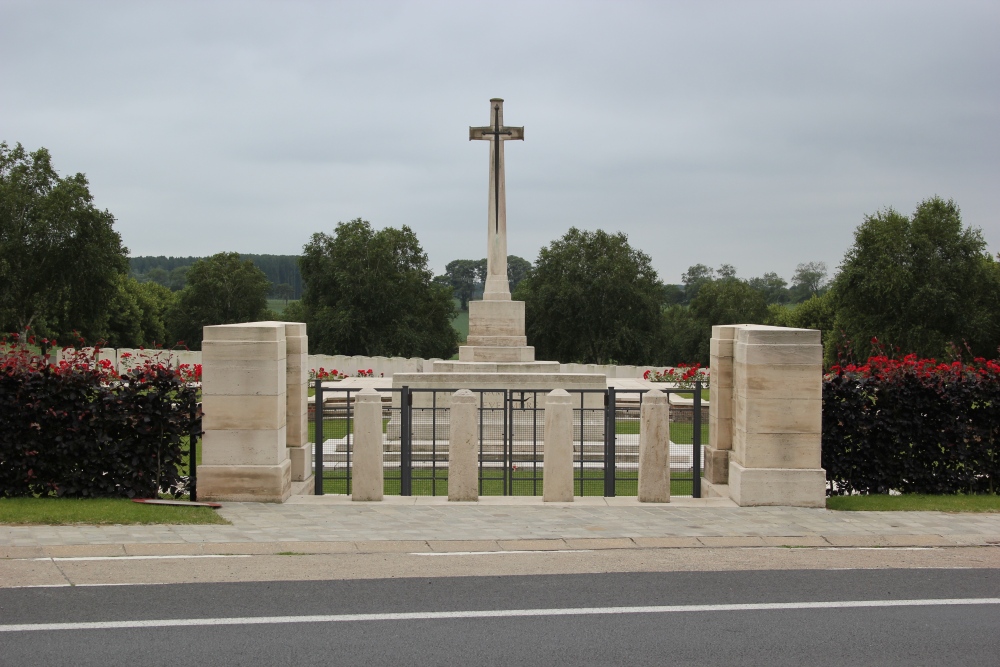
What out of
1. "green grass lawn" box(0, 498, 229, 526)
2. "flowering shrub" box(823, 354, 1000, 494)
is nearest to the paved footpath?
"green grass lawn" box(0, 498, 229, 526)

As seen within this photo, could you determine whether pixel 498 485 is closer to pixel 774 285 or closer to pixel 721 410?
pixel 721 410

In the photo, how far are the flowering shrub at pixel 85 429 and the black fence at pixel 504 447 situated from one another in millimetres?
1629

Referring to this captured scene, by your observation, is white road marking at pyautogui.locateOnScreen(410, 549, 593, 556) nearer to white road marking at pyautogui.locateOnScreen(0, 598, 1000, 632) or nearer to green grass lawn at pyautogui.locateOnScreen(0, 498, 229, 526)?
white road marking at pyautogui.locateOnScreen(0, 598, 1000, 632)

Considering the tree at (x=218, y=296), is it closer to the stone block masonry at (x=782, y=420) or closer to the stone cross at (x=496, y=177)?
the stone cross at (x=496, y=177)

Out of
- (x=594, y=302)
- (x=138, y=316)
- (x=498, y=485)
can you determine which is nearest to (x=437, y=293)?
(x=594, y=302)

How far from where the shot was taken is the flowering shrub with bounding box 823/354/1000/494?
10.9m

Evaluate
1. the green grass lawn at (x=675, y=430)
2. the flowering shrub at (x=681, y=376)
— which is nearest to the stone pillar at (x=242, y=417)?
the green grass lawn at (x=675, y=430)

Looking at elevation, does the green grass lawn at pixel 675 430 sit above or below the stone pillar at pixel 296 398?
below

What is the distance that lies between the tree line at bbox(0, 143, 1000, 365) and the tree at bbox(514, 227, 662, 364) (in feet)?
0.31

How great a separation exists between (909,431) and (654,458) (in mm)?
2991

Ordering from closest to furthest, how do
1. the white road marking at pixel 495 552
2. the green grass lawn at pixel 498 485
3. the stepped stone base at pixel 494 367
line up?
the white road marking at pixel 495 552 → the green grass lawn at pixel 498 485 → the stepped stone base at pixel 494 367

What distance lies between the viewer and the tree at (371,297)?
196 ft

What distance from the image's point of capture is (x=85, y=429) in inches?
384

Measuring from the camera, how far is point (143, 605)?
6270 mm
